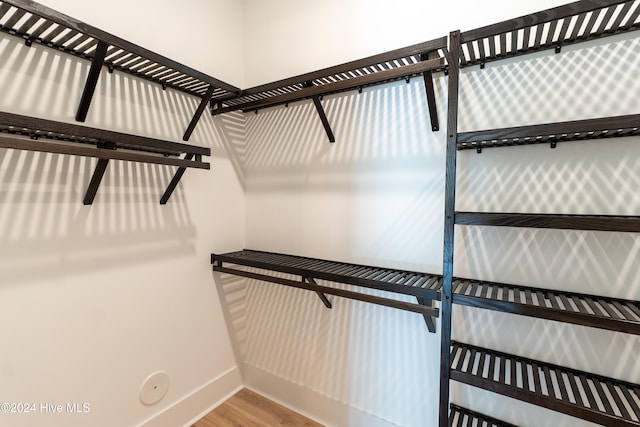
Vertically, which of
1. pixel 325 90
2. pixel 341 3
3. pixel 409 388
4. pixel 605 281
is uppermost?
pixel 341 3

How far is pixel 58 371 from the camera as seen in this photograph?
3.63 ft

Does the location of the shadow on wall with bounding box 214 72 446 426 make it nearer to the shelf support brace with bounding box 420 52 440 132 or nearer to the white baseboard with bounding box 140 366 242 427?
the shelf support brace with bounding box 420 52 440 132

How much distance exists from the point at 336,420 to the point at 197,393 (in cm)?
77

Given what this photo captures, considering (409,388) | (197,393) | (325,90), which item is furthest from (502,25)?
(197,393)

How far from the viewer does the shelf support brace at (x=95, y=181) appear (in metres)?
1.09

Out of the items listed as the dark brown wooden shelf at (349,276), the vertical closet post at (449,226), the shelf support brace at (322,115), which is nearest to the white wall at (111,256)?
the dark brown wooden shelf at (349,276)

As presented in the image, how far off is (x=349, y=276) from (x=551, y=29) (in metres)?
1.11

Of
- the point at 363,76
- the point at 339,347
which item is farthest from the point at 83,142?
the point at 339,347

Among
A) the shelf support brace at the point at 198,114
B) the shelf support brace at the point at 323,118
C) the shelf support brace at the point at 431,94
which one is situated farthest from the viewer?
the shelf support brace at the point at 198,114

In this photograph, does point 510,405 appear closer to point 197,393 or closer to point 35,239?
point 197,393

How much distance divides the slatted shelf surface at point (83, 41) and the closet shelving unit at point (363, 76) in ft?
0.69

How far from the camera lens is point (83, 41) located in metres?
1.05

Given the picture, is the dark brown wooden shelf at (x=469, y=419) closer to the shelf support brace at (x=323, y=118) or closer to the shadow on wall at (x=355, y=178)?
the shadow on wall at (x=355, y=178)

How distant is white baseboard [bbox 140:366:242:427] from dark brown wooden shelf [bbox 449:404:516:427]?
1.27 meters
